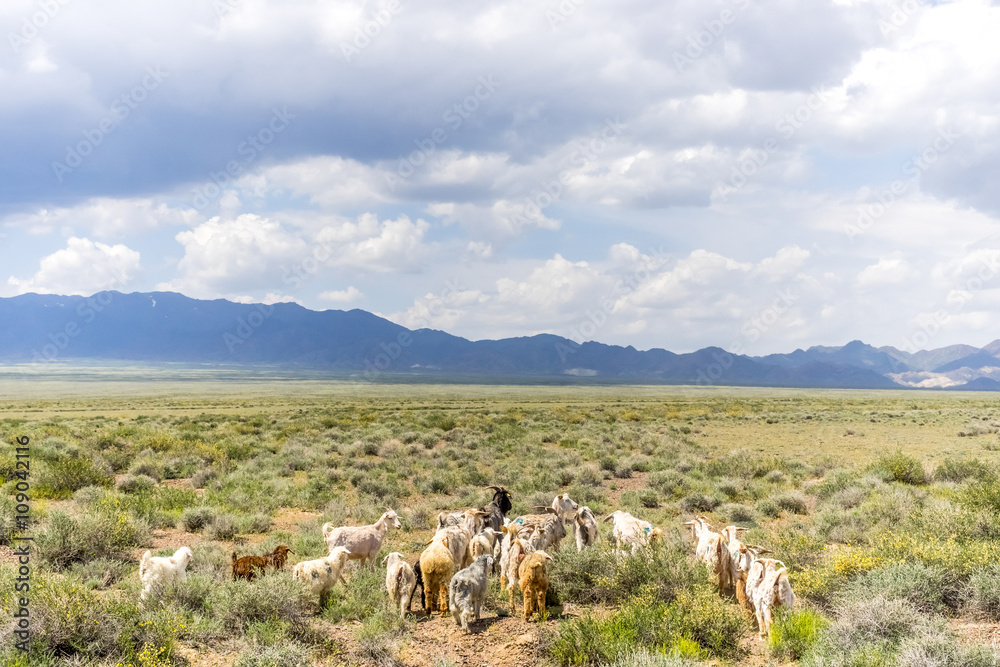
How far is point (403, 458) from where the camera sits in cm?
2225

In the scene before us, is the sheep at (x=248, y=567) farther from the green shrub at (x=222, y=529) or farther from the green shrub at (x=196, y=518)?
the green shrub at (x=196, y=518)

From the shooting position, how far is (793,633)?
6176mm

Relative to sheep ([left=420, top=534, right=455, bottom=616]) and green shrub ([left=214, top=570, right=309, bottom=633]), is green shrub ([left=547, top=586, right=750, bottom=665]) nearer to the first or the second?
sheep ([left=420, top=534, right=455, bottom=616])

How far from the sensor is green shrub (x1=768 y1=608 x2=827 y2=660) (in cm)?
604

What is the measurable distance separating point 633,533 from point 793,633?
3327mm

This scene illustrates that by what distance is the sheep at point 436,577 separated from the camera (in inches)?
301

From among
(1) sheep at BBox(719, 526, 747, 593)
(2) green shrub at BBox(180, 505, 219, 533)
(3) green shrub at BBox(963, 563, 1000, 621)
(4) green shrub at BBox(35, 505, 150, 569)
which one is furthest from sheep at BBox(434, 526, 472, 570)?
(2) green shrub at BBox(180, 505, 219, 533)

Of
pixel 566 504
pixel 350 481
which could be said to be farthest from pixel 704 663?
pixel 350 481

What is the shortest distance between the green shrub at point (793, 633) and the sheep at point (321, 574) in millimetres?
5598

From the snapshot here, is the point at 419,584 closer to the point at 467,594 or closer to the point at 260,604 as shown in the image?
the point at 467,594

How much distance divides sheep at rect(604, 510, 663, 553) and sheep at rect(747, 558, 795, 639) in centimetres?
200

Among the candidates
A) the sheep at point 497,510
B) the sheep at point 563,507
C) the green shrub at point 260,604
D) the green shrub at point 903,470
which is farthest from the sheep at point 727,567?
the green shrub at point 903,470

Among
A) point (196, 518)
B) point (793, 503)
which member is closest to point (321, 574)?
point (196, 518)

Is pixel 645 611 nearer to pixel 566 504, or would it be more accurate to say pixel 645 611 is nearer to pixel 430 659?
pixel 430 659
